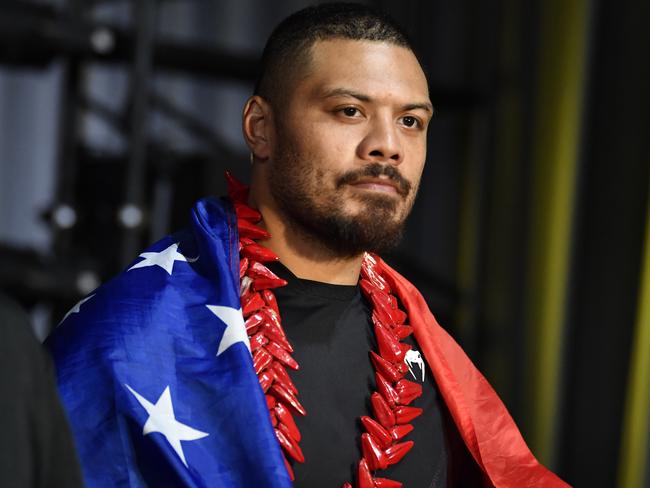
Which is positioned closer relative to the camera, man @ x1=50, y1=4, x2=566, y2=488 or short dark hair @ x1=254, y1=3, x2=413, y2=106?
man @ x1=50, y1=4, x2=566, y2=488

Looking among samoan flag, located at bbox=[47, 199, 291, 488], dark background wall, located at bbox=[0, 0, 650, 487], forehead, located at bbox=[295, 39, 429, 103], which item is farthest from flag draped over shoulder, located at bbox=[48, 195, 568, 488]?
dark background wall, located at bbox=[0, 0, 650, 487]

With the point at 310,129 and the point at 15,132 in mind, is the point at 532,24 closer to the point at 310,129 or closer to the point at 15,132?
the point at 15,132

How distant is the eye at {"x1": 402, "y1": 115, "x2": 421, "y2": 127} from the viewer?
1.29 meters

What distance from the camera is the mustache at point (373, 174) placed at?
4.03 ft

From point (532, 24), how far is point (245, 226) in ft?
8.36

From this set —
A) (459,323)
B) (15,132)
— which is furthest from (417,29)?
(15,132)

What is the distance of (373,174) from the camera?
1229mm

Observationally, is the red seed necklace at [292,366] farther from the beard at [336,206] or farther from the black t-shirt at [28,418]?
the black t-shirt at [28,418]

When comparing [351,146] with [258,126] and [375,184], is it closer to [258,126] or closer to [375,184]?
[375,184]

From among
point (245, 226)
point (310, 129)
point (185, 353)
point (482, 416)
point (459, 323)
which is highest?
point (310, 129)

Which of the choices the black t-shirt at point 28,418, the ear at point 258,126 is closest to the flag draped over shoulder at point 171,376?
the ear at point 258,126

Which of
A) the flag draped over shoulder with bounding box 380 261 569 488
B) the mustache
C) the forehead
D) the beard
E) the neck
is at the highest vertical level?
the forehead

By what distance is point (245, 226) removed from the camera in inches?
50.5

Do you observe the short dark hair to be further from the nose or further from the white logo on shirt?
the white logo on shirt
